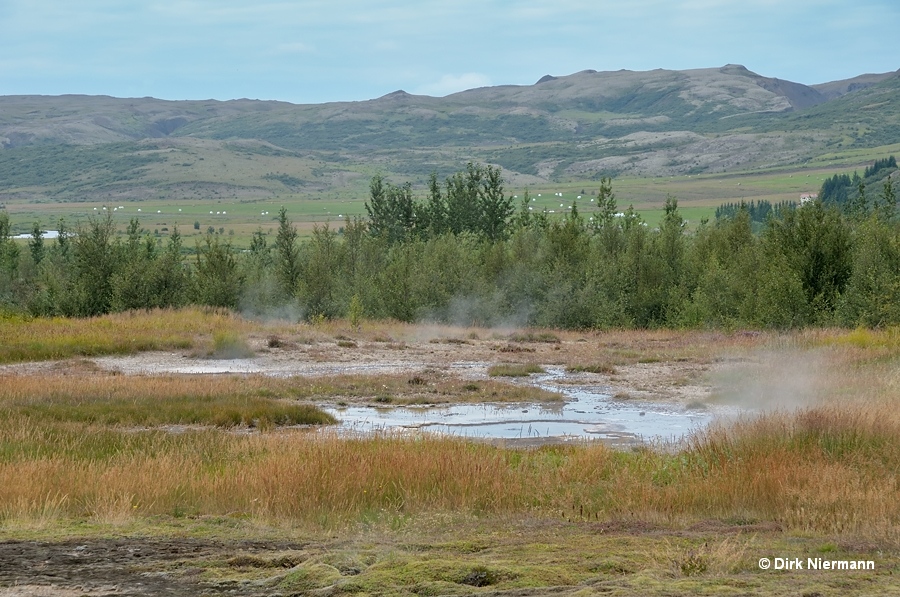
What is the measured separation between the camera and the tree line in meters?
43.6

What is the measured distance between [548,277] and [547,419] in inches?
1255

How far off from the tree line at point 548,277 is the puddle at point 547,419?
63.4 ft

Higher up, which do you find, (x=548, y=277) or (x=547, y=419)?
(x=548, y=277)

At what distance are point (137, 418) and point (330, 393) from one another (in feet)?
20.3

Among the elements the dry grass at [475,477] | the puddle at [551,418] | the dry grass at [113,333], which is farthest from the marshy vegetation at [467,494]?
the dry grass at [113,333]

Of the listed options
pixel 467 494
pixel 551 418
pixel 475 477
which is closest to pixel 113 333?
pixel 551 418

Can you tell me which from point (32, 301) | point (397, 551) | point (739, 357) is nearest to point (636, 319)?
point (739, 357)

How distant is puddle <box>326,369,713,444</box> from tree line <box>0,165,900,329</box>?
63.4ft

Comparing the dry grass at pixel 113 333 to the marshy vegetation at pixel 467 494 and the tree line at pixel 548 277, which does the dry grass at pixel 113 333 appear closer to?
the tree line at pixel 548 277

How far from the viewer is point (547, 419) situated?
73.5 feet

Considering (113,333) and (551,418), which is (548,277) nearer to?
(113,333)

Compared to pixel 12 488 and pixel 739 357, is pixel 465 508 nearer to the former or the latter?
pixel 12 488

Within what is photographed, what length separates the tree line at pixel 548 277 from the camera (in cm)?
4356

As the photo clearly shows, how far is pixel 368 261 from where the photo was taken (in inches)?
2514
